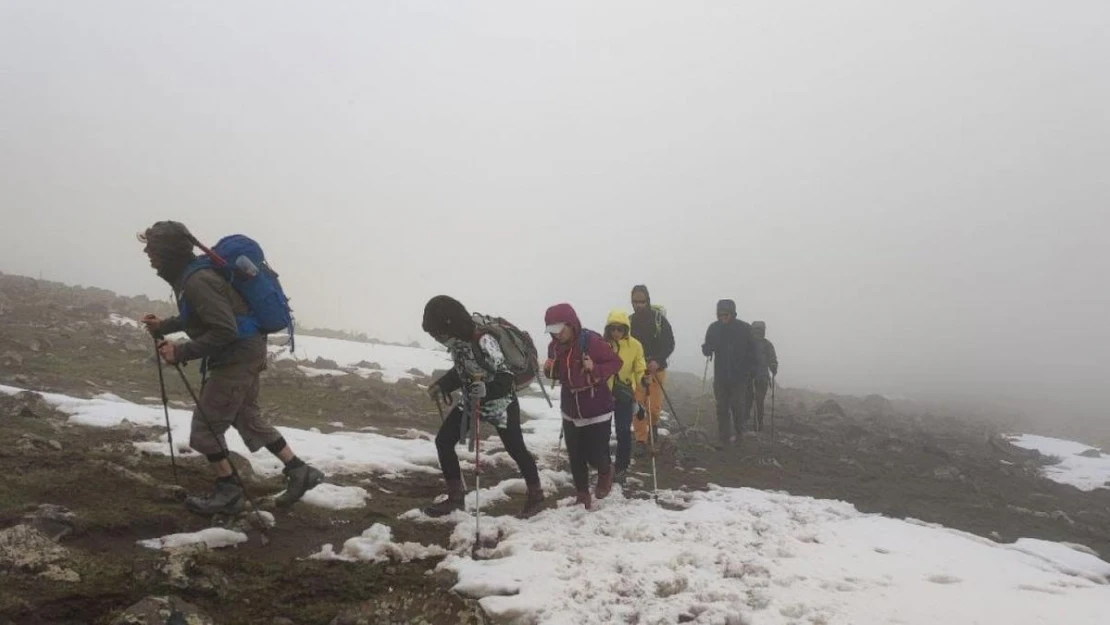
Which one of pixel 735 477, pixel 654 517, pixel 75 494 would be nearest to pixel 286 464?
pixel 75 494

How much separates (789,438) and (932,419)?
14756 mm

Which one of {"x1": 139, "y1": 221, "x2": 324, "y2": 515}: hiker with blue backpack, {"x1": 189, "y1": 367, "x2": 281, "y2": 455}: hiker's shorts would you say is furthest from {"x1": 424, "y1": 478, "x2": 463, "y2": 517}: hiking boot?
{"x1": 189, "y1": 367, "x2": 281, "y2": 455}: hiker's shorts

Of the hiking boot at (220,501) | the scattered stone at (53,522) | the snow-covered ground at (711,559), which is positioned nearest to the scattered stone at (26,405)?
the snow-covered ground at (711,559)

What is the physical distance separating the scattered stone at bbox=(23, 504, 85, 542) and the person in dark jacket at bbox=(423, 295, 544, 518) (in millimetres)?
3166

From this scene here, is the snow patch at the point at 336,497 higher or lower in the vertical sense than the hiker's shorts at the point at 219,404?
lower

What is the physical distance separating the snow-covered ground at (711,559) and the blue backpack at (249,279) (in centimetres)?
192

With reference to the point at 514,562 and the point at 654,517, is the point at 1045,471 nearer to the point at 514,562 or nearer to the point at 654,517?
the point at 654,517

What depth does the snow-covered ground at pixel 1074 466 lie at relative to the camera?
1452cm

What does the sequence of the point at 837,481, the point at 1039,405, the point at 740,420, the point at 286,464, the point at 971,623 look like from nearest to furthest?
the point at 971,623 < the point at 286,464 < the point at 837,481 < the point at 740,420 < the point at 1039,405

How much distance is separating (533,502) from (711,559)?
2212 mm

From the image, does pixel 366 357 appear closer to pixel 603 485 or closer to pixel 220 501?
pixel 603 485

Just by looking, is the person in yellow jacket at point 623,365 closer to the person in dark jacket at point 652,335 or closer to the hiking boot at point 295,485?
the person in dark jacket at point 652,335

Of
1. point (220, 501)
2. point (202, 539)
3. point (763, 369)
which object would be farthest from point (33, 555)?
point (763, 369)

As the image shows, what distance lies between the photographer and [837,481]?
11.9 metres
